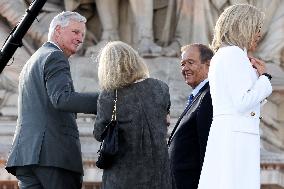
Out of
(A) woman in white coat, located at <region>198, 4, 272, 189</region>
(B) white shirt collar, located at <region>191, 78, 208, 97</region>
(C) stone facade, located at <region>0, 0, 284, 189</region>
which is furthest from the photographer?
(C) stone facade, located at <region>0, 0, 284, 189</region>

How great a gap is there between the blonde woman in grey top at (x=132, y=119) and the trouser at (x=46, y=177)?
339 mm

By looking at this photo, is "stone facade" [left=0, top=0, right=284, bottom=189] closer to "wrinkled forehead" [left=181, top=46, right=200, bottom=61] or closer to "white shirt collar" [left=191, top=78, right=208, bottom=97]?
"wrinkled forehead" [left=181, top=46, right=200, bottom=61]

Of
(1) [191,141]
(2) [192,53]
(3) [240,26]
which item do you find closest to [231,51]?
(3) [240,26]

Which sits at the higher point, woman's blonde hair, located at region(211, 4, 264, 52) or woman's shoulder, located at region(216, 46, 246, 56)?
woman's blonde hair, located at region(211, 4, 264, 52)

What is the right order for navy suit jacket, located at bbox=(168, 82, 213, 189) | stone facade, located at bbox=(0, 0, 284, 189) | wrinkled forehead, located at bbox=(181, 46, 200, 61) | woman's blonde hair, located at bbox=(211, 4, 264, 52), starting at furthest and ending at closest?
1. stone facade, located at bbox=(0, 0, 284, 189)
2. wrinkled forehead, located at bbox=(181, 46, 200, 61)
3. navy suit jacket, located at bbox=(168, 82, 213, 189)
4. woman's blonde hair, located at bbox=(211, 4, 264, 52)

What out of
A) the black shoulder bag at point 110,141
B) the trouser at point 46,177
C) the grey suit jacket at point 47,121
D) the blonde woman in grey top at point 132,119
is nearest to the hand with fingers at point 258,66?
the blonde woman in grey top at point 132,119

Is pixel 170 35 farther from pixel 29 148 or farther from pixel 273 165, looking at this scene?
pixel 29 148

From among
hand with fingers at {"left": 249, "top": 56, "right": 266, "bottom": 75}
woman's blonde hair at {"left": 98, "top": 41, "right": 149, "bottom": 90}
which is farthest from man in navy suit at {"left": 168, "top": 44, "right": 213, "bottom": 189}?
hand with fingers at {"left": 249, "top": 56, "right": 266, "bottom": 75}

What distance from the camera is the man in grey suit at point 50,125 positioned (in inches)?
203

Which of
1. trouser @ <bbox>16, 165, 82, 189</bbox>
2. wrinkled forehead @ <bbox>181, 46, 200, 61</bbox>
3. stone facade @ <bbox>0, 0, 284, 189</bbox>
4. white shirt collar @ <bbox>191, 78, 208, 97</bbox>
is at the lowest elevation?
trouser @ <bbox>16, 165, 82, 189</bbox>

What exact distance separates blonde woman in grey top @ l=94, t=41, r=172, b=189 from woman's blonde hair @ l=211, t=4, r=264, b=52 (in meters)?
0.52

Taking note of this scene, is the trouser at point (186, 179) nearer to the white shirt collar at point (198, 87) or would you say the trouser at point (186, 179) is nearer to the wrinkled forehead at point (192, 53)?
the white shirt collar at point (198, 87)

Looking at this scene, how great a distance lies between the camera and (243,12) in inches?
178

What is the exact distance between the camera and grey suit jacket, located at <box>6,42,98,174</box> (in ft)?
17.0
